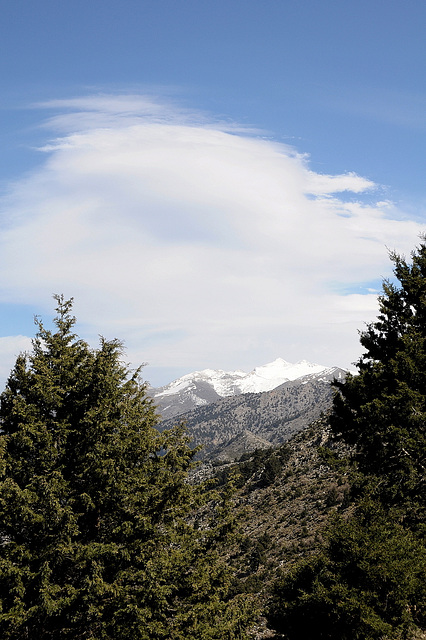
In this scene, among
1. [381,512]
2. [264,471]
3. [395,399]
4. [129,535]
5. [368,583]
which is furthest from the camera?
[264,471]

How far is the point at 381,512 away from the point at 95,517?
33.2 ft

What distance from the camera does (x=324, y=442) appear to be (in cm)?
5978

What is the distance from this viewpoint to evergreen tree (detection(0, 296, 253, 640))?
11156 millimetres

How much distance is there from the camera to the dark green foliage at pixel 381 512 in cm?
1409

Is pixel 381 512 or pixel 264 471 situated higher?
pixel 381 512

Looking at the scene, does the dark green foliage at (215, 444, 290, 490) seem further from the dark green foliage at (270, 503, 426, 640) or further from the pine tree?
the dark green foliage at (270, 503, 426, 640)

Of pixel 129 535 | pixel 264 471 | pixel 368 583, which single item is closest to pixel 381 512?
pixel 368 583

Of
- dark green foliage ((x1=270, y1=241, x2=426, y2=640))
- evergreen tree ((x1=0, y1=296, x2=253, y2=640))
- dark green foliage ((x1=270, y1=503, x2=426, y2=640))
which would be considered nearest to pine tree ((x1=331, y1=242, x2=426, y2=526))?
dark green foliage ((x1=270, y1=241, x2=426, y2=640))

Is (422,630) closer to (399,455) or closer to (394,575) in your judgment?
(394,575)

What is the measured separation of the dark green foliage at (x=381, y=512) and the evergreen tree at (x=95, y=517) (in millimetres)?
3321

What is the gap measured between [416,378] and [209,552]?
12.4m

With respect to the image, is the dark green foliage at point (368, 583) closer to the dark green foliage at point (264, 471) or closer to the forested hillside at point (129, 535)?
the forested hillside at point (129, 535)

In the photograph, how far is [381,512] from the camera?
16.5 metres

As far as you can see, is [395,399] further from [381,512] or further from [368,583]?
[368,583]
